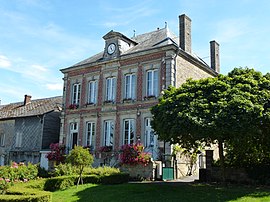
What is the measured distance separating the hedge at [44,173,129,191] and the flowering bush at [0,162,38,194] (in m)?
1.28

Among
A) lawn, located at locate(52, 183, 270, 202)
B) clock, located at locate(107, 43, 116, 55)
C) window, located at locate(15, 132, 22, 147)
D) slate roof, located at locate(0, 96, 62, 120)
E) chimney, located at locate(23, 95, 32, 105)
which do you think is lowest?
lawn, located at locate(52, 183, 270, 202)

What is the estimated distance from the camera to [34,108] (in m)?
27.9

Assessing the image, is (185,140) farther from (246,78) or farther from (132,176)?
(132,176)

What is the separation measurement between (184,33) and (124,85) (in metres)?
5.13

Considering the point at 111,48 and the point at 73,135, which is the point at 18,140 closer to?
the point at 73,135

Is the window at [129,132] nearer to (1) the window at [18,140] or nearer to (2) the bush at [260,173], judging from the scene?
(2) the bush at [260,173]

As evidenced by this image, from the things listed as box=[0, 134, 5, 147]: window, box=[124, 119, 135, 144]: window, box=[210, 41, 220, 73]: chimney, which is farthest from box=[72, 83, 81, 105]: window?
box=[210, 41, 220, 73]: chimney

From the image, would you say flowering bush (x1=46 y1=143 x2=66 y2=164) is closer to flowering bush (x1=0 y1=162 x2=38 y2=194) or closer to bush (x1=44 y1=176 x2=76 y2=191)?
flowering bush (x1=0 y1=162 x2=38 y2=194)

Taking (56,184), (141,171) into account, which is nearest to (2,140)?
(56,184)

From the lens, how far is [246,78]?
11867 mm

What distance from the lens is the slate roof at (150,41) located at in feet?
63.7

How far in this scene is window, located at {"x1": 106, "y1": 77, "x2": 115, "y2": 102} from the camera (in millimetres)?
20750

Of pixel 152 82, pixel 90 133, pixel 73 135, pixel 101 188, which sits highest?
pixel 152 82

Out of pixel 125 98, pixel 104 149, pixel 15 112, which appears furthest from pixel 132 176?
A: pixel 15 112
